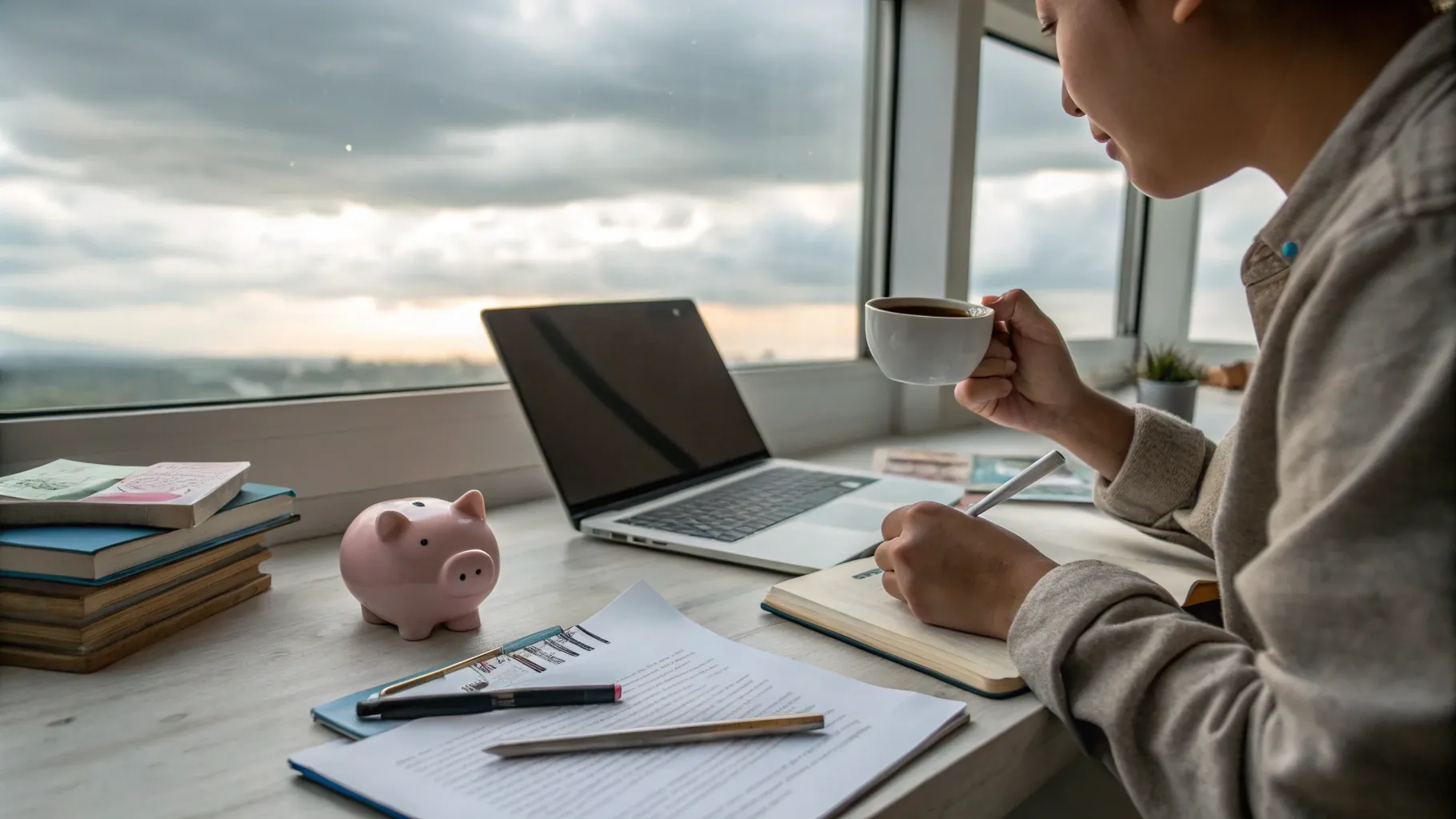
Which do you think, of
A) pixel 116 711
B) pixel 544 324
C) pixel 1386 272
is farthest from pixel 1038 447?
pixel 116 711

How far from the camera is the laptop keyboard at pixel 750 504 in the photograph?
968mm

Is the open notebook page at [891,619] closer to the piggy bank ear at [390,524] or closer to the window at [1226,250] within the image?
the piggy bank ear at [390,524]

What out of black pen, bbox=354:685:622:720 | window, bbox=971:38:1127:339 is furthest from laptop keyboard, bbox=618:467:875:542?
window, bbox=971:38:1127:339

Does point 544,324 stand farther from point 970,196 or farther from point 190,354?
point 970,196

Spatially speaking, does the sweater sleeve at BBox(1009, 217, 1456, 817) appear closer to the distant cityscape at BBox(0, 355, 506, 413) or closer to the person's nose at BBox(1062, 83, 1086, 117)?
the person's nose at BBox(1062, 83, 1086, 117)

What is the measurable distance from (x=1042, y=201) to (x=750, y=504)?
1.36 m

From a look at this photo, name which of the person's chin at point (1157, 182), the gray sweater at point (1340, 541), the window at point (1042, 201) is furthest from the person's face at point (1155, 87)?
the window at point (1042, 201)

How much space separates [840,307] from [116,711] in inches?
54.2

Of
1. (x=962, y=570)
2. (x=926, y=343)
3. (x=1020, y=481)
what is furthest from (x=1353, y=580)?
(x=1020, y=481)

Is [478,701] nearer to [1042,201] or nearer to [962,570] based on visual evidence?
[962,570]

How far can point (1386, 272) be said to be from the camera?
0.43 meters

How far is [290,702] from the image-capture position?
60 cm

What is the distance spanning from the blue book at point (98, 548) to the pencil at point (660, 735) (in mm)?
336

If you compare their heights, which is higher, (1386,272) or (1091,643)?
(1386,272)
